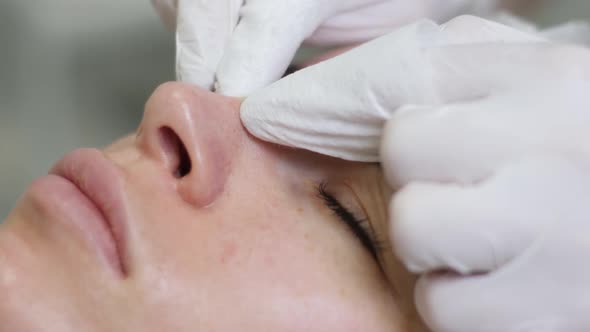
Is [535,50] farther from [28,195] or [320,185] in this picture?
[28,195]

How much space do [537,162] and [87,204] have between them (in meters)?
0.50

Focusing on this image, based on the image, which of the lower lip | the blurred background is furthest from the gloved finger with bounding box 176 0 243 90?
the blurred background

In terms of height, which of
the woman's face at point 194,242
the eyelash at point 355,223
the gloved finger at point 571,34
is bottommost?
the gloved finger at point 571,34

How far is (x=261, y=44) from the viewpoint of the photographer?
33.6 inches

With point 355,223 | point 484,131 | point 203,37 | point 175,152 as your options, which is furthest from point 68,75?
point 484,131

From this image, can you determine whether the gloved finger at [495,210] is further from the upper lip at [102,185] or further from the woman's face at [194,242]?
the upper lip at [102,185]

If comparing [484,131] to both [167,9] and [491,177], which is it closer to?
[491,177]

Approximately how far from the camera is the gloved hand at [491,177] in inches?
22.8

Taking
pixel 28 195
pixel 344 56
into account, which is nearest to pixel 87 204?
pixel 28 195

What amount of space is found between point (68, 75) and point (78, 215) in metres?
0.75

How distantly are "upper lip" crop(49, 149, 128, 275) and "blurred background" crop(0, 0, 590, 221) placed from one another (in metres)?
0.62

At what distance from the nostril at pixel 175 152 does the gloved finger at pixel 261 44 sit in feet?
0.42

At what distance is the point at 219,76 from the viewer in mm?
852

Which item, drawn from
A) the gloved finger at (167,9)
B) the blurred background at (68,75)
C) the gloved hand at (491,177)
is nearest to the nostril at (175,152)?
the gloved hand at (491,177)
